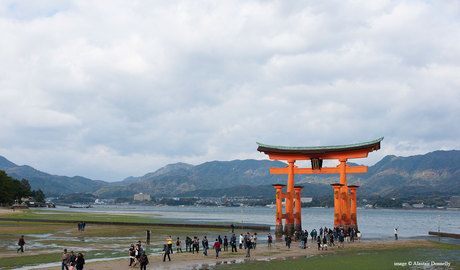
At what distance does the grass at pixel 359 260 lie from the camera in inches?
1204

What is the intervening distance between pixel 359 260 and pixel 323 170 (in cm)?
2382

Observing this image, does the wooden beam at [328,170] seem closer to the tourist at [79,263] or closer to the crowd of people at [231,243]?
the crowd of people at [231,243]

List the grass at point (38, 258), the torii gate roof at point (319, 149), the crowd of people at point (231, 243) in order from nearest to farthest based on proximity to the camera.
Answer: the crowd of people at point (231, 243) < the grass at point (38, 258) < the torii gate roof at point (319, 149)

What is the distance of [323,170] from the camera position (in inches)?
2277

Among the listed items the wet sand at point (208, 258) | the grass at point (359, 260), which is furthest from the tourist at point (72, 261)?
the grass at point (359, 260)

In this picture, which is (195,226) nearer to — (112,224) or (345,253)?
(112,224)

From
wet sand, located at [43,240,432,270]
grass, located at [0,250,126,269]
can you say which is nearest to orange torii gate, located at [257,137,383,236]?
wet sand, located at [43,240,432,270]

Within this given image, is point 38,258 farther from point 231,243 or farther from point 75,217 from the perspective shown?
point 75,217

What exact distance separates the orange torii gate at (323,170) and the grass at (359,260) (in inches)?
449

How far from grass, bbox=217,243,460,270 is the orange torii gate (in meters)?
11.4

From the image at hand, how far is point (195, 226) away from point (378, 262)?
4848 cm

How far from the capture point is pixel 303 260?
1359 inches

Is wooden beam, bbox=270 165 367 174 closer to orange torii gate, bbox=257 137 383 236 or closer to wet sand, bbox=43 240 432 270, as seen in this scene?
orange torii gate, bbox=257 137 383 236

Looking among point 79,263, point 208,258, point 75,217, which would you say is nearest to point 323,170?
point 208,258
